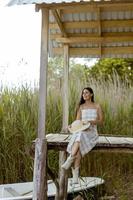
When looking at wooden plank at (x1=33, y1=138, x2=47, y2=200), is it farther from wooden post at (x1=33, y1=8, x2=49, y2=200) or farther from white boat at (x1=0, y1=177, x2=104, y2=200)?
white boat at (x1=0, y1=177, x2=104, y2=200)

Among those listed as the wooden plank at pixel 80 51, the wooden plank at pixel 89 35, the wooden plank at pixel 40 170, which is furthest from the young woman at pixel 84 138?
the wooden plank at pixel 80 51

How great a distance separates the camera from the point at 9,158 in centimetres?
705

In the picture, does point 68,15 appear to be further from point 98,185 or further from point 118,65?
point 118,65

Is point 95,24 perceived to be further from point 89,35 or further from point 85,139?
point 85,139

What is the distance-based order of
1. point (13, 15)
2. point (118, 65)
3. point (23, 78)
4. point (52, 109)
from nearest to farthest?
point (52, 109)
point (23, 78)
point (118, 65)
point (13, 15)

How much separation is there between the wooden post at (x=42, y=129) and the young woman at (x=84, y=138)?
0.28m

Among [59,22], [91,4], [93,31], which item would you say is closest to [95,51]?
[93,31]

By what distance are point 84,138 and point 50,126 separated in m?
2.35

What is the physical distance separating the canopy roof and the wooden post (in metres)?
1.06

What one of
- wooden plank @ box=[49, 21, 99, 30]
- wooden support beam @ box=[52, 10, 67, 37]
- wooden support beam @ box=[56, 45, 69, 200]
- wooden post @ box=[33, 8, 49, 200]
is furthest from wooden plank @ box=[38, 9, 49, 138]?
wooden plank @ box=[49, 21, 99, 30]

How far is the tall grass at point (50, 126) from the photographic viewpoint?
705 cm

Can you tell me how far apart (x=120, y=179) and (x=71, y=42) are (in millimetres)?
2378

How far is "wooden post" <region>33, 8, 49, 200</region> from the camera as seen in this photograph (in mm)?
4773

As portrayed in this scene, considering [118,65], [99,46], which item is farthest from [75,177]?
[118,65]
